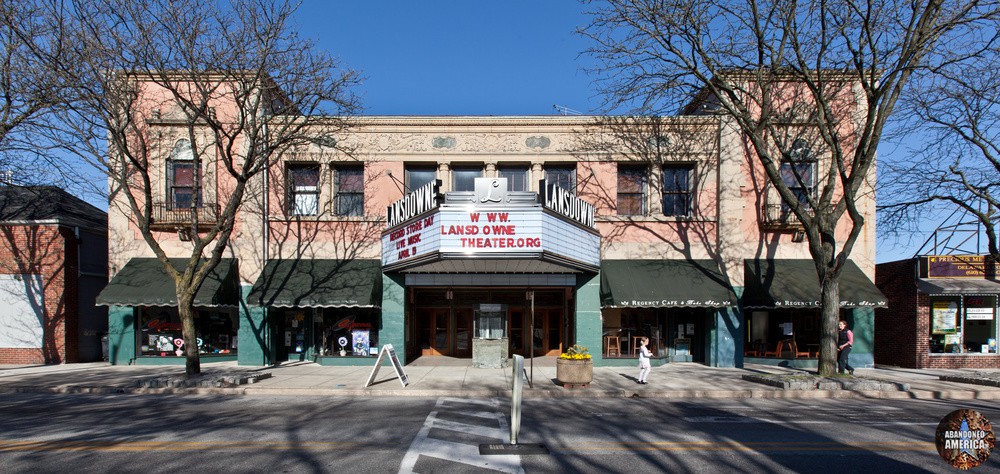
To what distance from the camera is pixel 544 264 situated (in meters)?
16.8

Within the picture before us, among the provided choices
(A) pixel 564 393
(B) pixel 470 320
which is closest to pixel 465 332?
(B) pixel 470 320

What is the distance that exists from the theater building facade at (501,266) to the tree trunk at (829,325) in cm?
312

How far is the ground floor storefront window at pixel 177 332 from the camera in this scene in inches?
751

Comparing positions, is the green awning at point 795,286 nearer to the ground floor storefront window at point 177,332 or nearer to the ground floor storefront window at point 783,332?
the ground floor storefront window at point 783,332

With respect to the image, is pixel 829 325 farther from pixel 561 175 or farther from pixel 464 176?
pixel 464 176

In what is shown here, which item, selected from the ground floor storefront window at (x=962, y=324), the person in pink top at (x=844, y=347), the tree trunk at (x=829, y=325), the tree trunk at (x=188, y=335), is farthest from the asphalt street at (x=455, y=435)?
the ground floor storefront window at (x=962, y=324)

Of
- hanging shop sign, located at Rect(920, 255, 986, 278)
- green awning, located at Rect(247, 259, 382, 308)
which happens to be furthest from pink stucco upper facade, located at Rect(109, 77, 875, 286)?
hanging shop sign, located at Rect(920, 255, 986, 278)

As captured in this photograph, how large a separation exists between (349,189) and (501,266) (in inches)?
263

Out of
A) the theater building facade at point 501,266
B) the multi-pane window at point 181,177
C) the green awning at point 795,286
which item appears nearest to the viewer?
the green awning at point 795,286

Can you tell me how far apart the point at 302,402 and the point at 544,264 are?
8.04 meters

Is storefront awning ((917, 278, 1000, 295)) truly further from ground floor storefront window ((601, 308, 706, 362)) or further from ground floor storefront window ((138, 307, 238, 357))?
ground floor storefront window ((138, 307, 238, 357))

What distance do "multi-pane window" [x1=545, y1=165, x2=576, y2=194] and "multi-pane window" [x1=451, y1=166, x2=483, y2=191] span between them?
257cm

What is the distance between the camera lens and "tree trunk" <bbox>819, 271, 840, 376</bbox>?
14.7 meters

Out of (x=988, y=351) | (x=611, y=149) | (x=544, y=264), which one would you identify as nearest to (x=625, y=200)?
(x=611, y=149)
